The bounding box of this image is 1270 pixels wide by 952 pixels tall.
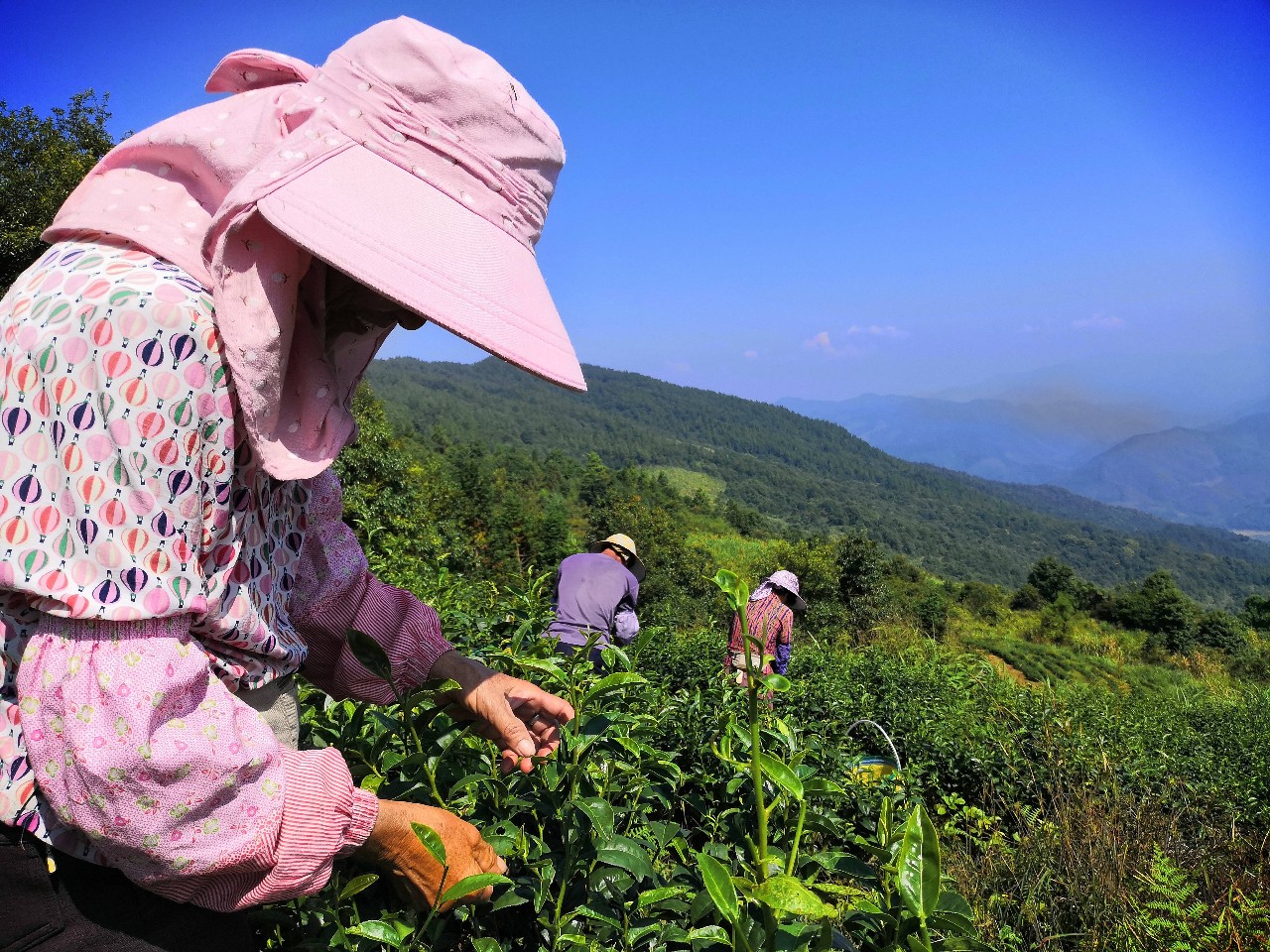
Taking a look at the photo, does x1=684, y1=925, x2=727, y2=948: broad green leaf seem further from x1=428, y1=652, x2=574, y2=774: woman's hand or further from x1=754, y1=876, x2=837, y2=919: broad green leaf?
x1=428, y1=652, x2=574, y2=774: woman's hand

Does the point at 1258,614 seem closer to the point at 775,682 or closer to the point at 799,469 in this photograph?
the point at 775,682

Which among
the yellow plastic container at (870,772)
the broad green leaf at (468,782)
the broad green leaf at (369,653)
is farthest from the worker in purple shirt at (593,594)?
the broad green leaf at (369,653)

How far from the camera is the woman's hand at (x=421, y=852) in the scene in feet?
2.91

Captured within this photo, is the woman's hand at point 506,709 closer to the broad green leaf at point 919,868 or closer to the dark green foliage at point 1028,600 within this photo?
the broad green leaf at point 919,868

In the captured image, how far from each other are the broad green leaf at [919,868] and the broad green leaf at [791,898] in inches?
2.8

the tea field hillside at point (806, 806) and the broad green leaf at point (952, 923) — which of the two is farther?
the tea field hillside at point (806, 806)

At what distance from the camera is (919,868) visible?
686mm

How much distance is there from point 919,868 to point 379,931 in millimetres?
564

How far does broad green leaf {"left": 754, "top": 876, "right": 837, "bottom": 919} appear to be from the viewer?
2.09 ft

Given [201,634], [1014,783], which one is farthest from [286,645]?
[1014,783]

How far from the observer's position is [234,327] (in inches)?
27.9

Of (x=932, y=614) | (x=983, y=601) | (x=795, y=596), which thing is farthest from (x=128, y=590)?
(x=983, y=601)

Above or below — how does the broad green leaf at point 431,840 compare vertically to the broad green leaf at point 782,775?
below

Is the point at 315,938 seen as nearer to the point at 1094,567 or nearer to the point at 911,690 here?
the point at 911,690
